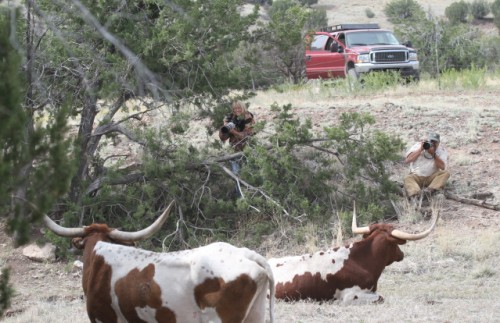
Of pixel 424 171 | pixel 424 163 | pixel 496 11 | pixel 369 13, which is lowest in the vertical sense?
pixel 369 13

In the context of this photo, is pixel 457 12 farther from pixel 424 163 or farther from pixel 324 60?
pixel 424 163

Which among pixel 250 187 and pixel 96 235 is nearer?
pixel 96 235

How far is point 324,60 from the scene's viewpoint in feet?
82.6

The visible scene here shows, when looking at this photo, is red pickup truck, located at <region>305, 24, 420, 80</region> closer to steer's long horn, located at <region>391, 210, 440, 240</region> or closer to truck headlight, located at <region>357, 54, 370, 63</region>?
truck headlight, located at <region>357, 54, 370, 63</region>

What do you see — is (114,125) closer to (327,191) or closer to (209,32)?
(209,32)

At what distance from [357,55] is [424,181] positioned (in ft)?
34.4

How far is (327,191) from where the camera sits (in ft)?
46.0

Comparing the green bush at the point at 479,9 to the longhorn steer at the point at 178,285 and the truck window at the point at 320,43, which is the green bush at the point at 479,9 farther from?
the longhorn steer at the point at 178,285

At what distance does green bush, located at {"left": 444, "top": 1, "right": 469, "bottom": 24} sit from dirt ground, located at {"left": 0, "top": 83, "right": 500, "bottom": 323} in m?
29.1

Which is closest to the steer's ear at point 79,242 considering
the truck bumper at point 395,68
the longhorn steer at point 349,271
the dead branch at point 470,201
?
the longhorn steer at point 349,271

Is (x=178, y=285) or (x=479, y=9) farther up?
(x=178, y=285)

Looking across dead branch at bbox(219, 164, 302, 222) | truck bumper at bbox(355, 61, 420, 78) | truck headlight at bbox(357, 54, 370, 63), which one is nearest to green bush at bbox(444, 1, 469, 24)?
truck bumper at bbox(355, 61, 420, 78)

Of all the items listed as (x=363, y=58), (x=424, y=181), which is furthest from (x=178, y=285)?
(x=363, y=58)

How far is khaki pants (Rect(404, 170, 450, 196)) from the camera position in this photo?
13.8m
